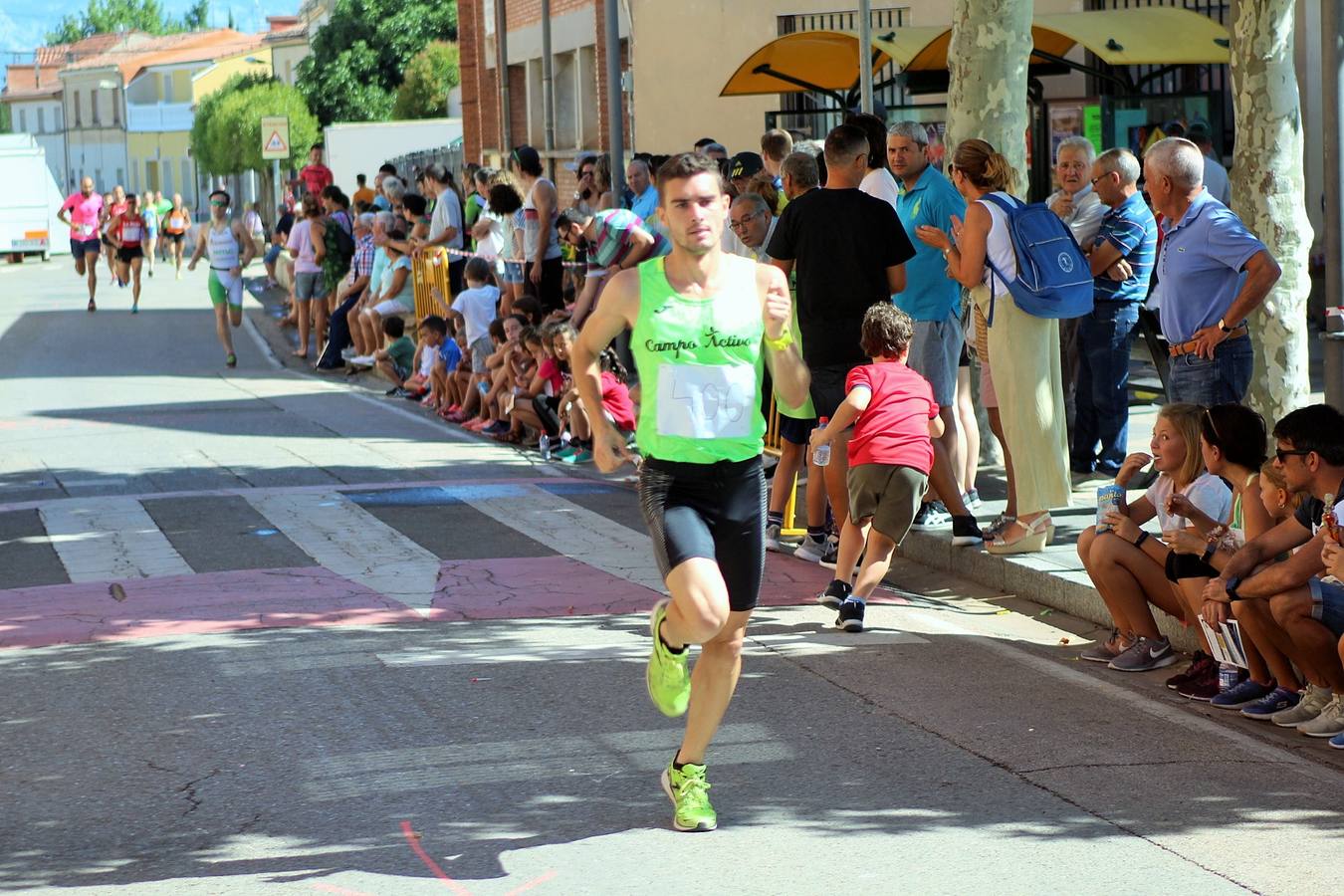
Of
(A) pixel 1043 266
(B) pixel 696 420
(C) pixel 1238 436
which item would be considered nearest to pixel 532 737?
(B) pixel 696 420

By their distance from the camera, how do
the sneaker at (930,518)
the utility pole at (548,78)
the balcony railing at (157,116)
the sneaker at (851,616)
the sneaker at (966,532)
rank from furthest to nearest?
1. the balcony railing at (157,116)
2. the utility pole at (548,78)
3. the sneaker at (930,518)
4. the sneaker at (966,532)
5. the sneaker at (851,616)

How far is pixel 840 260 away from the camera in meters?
9.25

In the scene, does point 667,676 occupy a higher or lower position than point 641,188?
lower

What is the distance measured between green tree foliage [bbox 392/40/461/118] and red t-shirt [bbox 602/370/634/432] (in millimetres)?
41128

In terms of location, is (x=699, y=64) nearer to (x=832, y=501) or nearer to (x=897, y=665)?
(x=832, y=501)

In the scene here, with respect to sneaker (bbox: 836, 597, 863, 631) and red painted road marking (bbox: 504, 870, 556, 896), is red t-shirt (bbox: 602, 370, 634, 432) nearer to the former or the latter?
sneaker (bbox: 836, 597, 863, 631)

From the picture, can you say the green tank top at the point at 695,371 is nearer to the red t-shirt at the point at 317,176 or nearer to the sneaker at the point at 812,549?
the sneaker at the point at 812,549

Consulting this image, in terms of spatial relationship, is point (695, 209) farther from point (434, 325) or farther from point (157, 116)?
point (157, 116)

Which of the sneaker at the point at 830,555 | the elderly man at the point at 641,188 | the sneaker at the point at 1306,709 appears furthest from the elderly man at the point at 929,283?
the elderly man at the point at 641,188

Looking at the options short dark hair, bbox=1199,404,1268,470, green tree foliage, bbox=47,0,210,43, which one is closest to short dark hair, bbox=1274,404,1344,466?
short dark hair, bbox=1199,404,1268,470

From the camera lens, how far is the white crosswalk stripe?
390 inches

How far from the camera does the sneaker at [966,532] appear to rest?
31.3 ft

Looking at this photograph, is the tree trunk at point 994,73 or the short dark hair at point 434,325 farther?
the short dark hair at point 434,325

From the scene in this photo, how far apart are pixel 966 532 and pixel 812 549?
82cm
